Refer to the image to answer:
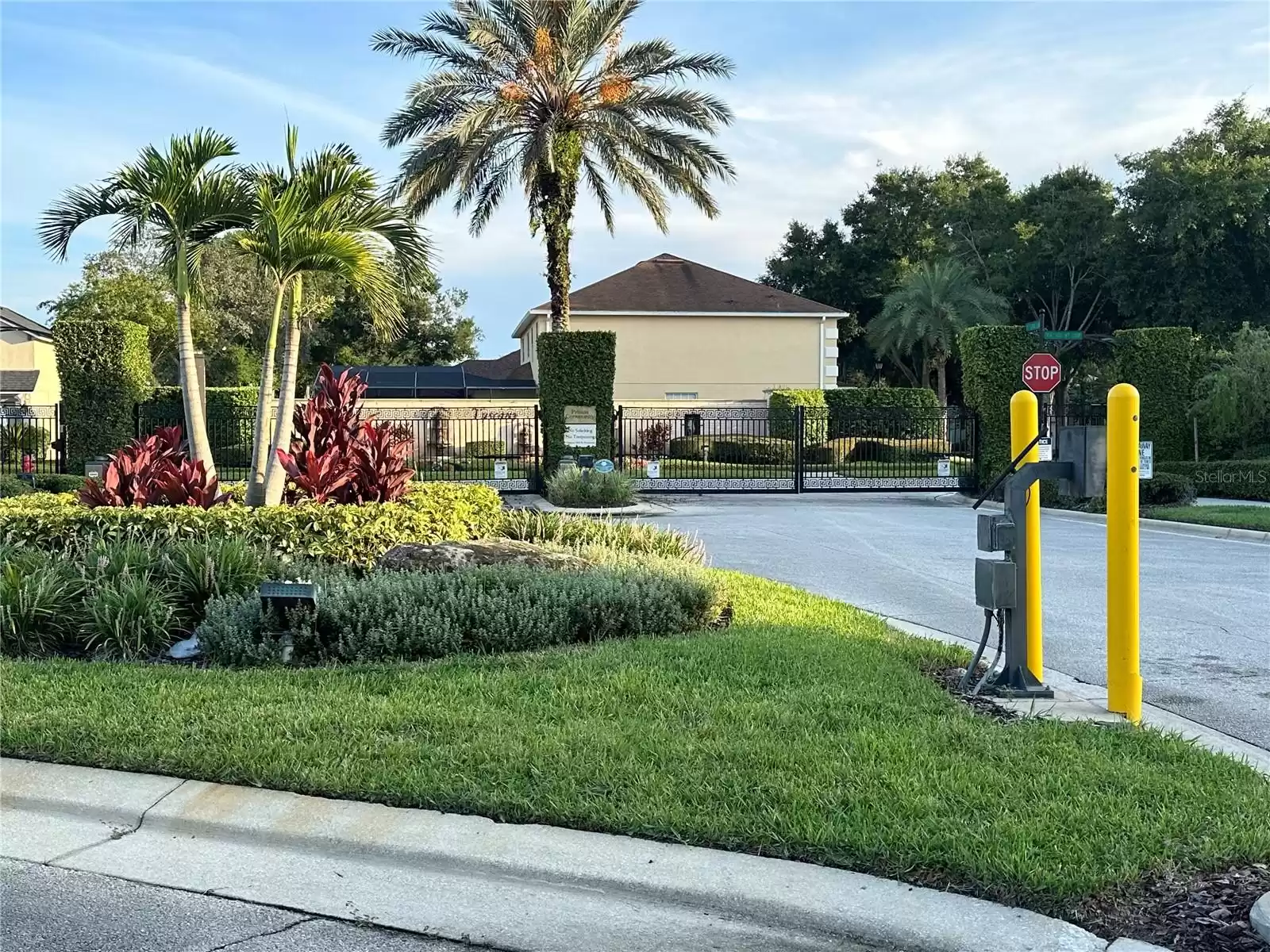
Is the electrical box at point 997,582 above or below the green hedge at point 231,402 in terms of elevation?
below

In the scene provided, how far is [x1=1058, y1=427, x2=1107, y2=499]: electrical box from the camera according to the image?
18.6ft

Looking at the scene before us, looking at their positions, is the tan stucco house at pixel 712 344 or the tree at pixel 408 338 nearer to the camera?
the tan stucco house at pixel 712 344

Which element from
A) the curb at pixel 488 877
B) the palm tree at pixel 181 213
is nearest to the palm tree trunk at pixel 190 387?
the palm tree at pixel 181 213

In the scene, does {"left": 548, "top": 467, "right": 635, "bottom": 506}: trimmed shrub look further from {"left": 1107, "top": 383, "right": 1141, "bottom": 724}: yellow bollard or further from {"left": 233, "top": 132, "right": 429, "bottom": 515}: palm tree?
{"left": 1107, "top": 383, "right": 1141, "bottom": 724}: yellow bollard

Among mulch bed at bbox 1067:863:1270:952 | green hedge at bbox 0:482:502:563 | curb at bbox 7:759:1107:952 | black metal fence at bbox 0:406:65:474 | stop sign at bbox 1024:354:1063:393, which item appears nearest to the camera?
mulch bed at bbox 1067:863:1270:952

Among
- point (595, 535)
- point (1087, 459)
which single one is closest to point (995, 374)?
point (595, 535)

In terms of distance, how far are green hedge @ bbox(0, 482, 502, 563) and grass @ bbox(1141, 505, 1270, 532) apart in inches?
486

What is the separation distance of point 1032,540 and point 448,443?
90.1 feet

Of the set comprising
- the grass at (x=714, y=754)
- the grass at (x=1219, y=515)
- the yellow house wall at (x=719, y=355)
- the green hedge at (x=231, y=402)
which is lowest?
the grass at (x=714, y=754)

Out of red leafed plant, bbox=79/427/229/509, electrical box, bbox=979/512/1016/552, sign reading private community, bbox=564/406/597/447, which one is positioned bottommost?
electrical box, bbox=979/512/1016/552

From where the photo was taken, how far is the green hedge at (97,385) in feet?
71.3

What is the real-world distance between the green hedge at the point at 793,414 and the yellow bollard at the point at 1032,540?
26547mm

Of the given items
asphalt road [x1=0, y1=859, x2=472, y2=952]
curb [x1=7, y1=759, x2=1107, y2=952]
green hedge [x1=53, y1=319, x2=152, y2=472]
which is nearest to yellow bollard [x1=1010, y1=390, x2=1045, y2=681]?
curb [x1=7, y1=759, x2=1107, y2=952]

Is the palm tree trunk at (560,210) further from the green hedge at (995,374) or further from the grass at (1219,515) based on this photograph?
the grass at (1219,515)
